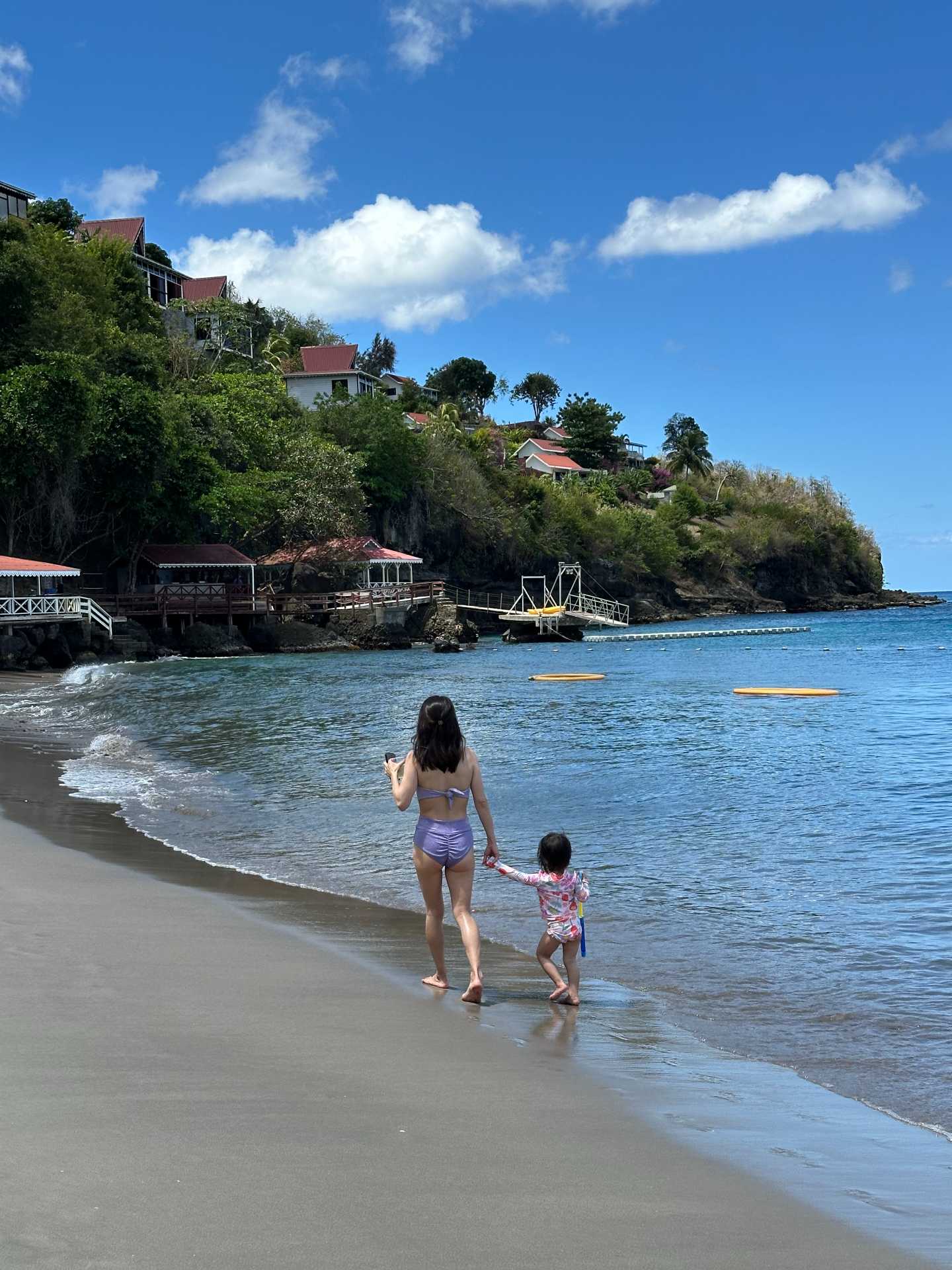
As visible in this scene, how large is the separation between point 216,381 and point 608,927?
2290 inches

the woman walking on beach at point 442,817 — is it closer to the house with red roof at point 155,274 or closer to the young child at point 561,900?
the young child at point 561,900

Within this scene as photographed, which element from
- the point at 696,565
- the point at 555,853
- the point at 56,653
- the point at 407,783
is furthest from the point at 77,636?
the point at 696,565

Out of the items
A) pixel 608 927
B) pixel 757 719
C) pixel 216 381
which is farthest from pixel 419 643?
pixel 608 927

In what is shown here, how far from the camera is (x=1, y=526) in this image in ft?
158

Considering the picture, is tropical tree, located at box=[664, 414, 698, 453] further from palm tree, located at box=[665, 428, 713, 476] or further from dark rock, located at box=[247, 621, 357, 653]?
dark rock, located at box=[247, 621, 357, 653]

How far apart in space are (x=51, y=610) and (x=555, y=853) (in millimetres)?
39339

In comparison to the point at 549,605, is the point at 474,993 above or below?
below

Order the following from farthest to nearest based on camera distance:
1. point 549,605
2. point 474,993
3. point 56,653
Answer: point 549,605
point 56,653
point 474,993

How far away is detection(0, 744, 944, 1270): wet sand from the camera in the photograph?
3230 millimetres

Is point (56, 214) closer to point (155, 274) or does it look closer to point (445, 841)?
point (155, 274)

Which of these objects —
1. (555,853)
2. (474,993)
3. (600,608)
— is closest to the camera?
(474,993)

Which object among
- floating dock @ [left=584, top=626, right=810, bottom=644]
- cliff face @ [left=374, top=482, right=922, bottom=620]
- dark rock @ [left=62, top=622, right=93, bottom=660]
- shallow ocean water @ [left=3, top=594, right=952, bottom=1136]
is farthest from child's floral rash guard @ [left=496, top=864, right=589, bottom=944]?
cliff face @ [left=374, top=482, right=922, bottom=620]

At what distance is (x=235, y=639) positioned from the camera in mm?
52469

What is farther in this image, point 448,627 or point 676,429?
point 676,429
